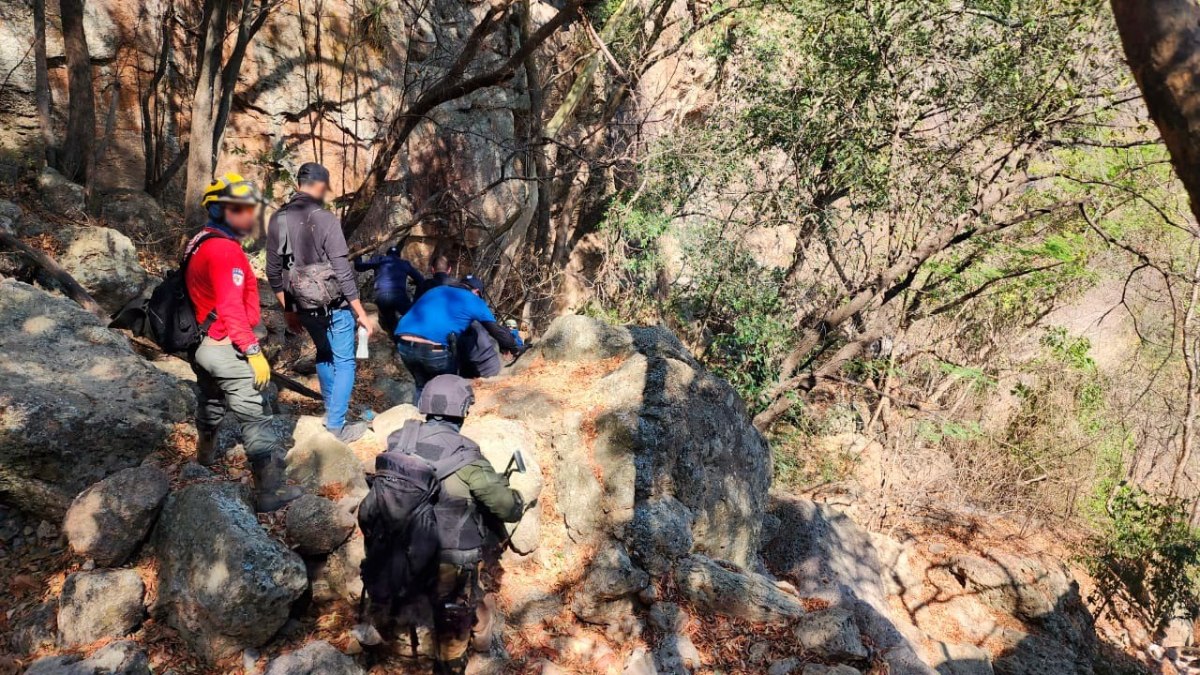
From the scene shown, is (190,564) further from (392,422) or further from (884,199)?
(884,199)

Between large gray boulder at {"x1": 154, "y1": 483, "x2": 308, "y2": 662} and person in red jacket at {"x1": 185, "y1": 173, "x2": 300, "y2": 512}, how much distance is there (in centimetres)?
45

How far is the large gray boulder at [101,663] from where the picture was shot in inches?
135

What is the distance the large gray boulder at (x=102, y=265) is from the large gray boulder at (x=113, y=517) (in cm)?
387

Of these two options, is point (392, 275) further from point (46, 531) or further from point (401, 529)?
point (401, 529)

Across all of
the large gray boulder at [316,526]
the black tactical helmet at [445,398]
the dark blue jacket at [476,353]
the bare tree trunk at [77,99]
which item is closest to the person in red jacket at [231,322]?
the large gray boulder at [316,526]

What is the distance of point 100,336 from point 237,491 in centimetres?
210

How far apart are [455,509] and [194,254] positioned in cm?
232

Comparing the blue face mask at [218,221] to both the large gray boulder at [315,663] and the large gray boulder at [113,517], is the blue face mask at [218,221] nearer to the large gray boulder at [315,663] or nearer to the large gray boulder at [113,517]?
the large gray boulder at [113,517]

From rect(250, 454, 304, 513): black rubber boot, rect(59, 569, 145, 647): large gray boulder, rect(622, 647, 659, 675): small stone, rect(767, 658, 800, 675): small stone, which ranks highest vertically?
rect(250, 454, 304, 513): black rubber boot

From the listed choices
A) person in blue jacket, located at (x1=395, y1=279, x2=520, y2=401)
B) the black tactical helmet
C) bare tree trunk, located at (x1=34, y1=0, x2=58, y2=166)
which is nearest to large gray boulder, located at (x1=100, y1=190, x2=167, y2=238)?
bare tree trunk, located at (x1=34, y1=0, x2=58, y2=166)

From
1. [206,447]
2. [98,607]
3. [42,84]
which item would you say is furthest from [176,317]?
[42,84]

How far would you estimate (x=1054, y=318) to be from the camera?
15.9 m

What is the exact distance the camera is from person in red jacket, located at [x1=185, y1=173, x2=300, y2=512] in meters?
4.14

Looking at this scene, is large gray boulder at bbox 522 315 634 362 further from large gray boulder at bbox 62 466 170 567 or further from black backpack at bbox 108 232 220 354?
large gray boulder at bbox 62 466 170 567
